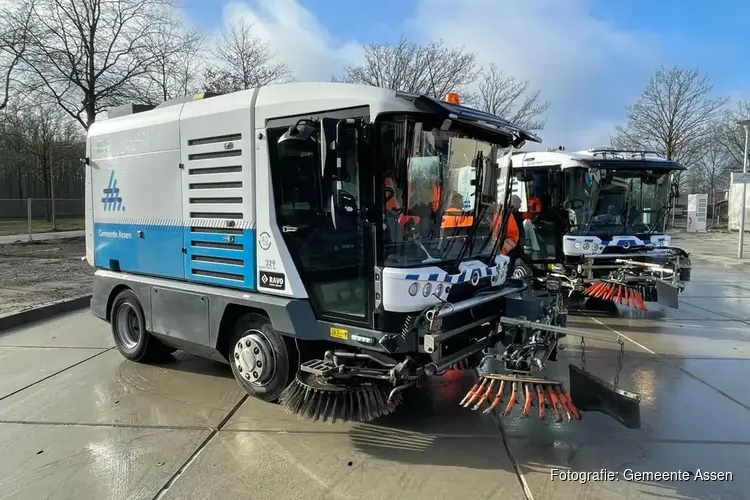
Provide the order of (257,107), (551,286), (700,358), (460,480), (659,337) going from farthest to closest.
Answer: (659,337) → (700,358) → (551,286) → (257,107) → (460,480)

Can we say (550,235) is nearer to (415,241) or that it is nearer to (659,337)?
(659,337)

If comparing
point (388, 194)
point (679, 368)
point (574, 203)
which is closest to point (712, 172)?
point (574, 203)

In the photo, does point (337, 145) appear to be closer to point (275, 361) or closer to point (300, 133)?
point (300, 133)

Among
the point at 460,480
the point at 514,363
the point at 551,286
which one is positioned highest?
the point at 551,286

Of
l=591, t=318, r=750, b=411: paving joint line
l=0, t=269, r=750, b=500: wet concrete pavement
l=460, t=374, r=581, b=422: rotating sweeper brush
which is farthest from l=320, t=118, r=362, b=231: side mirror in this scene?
l=591, t=318, r=750, b=411: paving joint line

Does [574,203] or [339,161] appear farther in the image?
[574,203]

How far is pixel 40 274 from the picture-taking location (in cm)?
1232

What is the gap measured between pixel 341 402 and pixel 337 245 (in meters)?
1.22

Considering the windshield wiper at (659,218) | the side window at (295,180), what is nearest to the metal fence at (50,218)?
the side window at (295,180)

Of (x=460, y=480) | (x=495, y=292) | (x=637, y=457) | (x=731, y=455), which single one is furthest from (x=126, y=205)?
(x=731, y=455)

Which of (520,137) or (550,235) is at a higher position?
(520,137)

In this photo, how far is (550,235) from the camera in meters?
9.79

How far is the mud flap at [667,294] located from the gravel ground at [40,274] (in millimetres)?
10045

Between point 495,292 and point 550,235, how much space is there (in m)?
5.48
